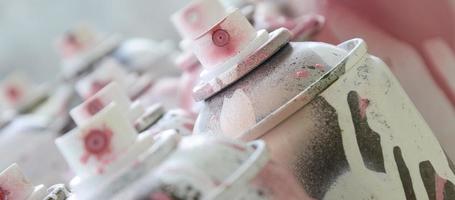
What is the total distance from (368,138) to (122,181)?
0.26 metres

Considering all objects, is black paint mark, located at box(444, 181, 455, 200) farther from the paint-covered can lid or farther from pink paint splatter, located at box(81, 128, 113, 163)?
pink paint splatter, located at box(81, 128, 113, 163)

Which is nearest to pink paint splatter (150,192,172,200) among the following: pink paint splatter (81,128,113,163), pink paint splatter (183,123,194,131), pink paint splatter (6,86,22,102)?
pink paint splatter (81,128,113,163)

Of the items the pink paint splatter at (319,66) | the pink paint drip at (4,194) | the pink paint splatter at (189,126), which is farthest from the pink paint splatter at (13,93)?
the pink paint splatter at (319,66)

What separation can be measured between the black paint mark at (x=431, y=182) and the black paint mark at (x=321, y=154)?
0.09 metres

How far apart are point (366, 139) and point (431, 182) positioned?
0.09m

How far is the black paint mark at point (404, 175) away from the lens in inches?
29.7

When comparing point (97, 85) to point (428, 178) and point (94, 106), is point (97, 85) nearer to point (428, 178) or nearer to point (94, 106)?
point (94, 106)

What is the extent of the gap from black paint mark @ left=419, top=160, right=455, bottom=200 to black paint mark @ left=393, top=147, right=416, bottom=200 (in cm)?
2

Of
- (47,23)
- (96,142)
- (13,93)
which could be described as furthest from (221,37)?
(47,23)

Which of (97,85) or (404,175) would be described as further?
(97,85)

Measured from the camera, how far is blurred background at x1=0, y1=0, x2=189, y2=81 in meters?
2.76

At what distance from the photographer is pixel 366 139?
29.3 inches

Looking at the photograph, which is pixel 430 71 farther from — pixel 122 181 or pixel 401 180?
pixel 122 181

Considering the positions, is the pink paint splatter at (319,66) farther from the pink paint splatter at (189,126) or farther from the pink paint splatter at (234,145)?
the pink paint splatter at (189,126)
